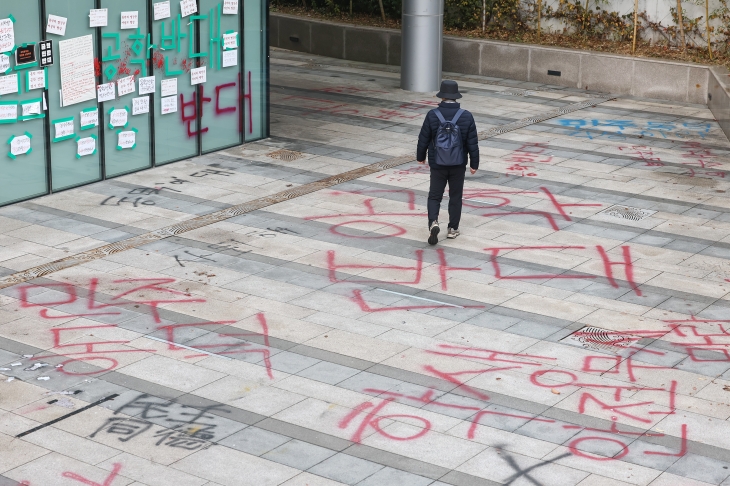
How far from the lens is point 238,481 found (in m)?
6.80

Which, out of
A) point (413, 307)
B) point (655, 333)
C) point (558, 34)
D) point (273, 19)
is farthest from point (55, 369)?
point (273, 19)

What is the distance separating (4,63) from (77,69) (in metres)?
0.98

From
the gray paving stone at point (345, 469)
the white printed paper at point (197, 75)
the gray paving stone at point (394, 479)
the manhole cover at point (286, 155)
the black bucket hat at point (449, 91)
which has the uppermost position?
the black bucket hat at point (449, 91)

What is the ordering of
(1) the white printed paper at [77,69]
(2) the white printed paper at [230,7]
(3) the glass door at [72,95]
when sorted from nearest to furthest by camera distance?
(3) the glass door at [72,95]
(1) the white printed paper at [77,69]
(2) the white printed paper at [230,7]

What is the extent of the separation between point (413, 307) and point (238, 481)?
3.27 meters


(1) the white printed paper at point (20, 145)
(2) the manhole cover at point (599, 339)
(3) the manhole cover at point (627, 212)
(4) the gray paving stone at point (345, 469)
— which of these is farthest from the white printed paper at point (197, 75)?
(4) the gray paving stone at point (345, 469)

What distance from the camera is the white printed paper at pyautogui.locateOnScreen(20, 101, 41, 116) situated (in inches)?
488

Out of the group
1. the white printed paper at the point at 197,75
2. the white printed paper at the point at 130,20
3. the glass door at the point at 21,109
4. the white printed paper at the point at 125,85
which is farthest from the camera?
the white printed paper at the point at 197,75

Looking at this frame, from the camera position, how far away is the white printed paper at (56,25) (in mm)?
12414

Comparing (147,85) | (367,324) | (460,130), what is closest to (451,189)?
(460,130)

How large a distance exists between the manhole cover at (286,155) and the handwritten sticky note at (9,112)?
368 centimetres

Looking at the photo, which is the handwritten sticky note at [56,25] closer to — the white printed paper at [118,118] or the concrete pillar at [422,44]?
the white printed paper at [118,118]

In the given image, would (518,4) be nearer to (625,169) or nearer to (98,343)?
(625,169)

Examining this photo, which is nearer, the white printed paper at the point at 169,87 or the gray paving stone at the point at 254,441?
the gray paving stone at the point at 254,441
